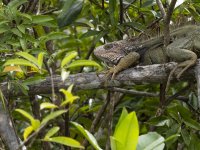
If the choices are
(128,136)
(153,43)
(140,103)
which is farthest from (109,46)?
(128,136)

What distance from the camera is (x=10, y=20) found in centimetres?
328

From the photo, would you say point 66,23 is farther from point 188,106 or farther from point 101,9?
point 188,106

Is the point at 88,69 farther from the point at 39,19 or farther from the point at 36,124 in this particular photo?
the point at 36,124

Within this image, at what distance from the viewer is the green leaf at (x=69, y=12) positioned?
12.8 feet

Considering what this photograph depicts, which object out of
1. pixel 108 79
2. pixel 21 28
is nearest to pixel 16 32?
pixel 21 28

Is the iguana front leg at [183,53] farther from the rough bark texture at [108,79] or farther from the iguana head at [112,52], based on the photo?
the iguana head at [112,52]

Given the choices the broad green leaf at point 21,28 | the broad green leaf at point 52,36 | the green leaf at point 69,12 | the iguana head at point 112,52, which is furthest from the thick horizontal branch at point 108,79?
the iguana head at point 112,52

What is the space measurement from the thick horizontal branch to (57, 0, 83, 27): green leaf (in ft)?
2.26

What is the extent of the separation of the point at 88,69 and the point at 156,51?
1124mm

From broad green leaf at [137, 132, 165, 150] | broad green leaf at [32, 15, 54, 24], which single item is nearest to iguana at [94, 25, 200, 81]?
broad green leaf at [32, 15, 54, 24]

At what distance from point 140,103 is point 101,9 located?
42.3 inches

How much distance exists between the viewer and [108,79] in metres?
3.44

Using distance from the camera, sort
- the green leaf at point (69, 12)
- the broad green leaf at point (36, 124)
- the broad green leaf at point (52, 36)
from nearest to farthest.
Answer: the broad green leaf at point (36, 124), the broad green leaf at point (52, 36), the green leaf at point (69, 12)

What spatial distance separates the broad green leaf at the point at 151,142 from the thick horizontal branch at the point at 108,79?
0.96 meters
